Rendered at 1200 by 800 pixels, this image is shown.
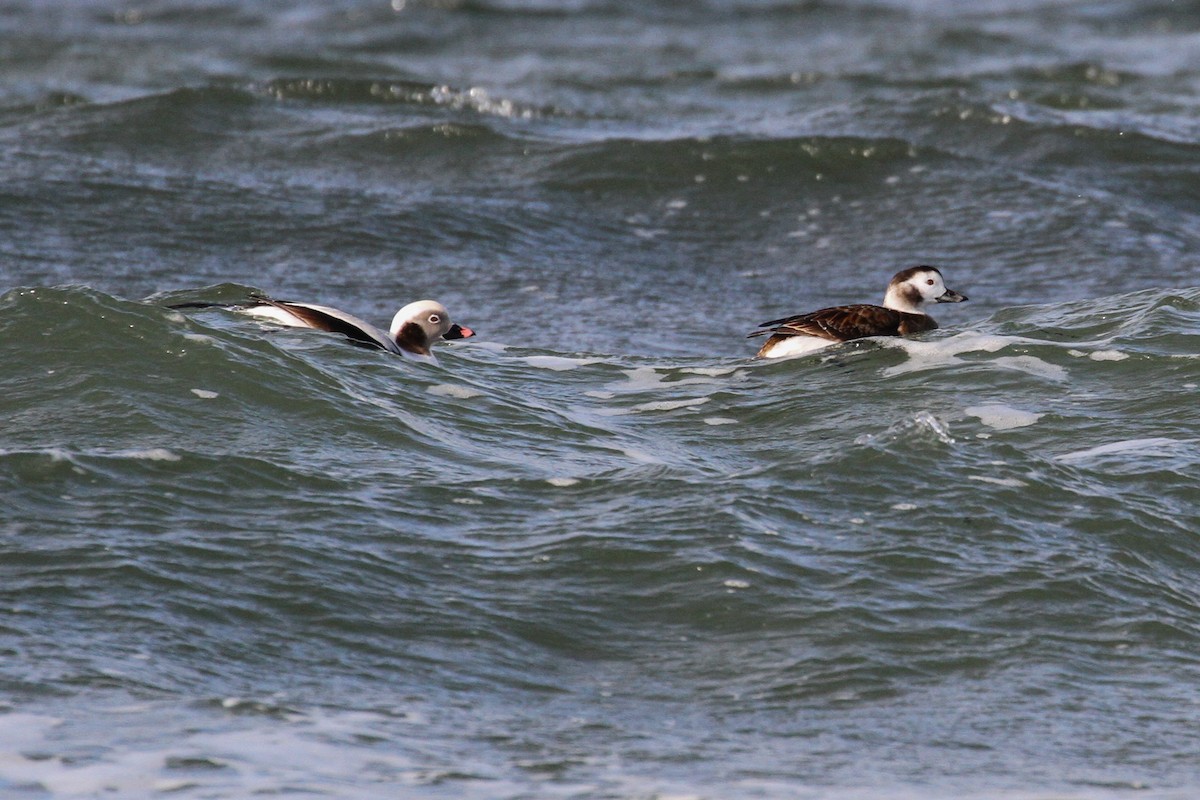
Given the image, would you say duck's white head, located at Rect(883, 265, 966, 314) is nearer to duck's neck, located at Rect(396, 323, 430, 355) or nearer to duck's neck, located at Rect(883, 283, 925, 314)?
duck's neck, located at Rect(883, 283, 925, 314)

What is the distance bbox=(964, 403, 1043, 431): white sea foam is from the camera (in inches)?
354

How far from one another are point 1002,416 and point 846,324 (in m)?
1.83

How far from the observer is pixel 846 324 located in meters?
10.8

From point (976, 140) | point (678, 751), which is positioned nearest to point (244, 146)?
point (976, 140)

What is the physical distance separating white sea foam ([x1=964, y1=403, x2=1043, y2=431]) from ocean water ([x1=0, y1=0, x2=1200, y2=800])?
0.13ft

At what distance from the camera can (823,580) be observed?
272 inches

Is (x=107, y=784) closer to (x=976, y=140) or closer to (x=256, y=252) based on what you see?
(x=256, y=252)

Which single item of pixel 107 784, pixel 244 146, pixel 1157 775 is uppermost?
pixel 244 146

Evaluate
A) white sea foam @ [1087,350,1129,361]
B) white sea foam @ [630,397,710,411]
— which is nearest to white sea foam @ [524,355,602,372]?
white sea foam @ [630,397,710,411]

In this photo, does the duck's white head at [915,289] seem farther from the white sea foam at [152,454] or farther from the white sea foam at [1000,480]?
the white sea foam at [152,454]

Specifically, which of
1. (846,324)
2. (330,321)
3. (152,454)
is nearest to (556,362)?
(330,321)

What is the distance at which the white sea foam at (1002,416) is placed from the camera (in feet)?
29.5

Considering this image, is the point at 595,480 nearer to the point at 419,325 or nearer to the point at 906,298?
the point at 419,325

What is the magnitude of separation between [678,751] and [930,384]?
186 inches
